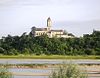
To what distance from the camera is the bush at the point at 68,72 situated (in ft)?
67.7

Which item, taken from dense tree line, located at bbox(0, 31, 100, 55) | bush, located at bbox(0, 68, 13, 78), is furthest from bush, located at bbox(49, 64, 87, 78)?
dense tree line, located at bbox(0, 31, 100, 55)

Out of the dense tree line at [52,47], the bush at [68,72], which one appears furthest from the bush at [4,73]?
the dense tree line at [52,47]

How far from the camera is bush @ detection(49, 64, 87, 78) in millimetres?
20641

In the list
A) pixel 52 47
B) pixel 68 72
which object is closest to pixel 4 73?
pixel 68 72

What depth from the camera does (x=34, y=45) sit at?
79.2 meters

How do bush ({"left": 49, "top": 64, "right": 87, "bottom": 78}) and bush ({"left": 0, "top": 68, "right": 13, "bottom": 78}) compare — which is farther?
bush ({"left": 0, "top": 68, "right": 13, "bottom": 78})

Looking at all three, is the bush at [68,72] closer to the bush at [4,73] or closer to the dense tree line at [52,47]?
the bush at [4,73]

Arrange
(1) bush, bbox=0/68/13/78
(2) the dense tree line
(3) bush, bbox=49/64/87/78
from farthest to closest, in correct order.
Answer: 1. (2) the dense tree line
2. (1) bush, bbox=0/68/13/78
3. (3) bush, bbox=49/64/87/78

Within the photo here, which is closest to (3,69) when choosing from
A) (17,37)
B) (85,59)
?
(85,59)

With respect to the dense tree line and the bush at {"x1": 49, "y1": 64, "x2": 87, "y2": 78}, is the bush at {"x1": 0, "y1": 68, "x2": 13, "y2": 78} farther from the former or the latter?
the dense tree line

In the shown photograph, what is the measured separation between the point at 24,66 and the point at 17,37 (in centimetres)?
3280

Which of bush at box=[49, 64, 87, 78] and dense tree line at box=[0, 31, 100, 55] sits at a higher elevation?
dense tree line at box=[0, 31, 100, 55]

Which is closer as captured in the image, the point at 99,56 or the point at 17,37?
the point at 99,56

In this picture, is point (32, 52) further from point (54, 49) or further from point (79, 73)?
point (79, 73)
